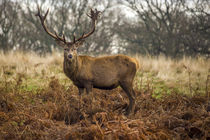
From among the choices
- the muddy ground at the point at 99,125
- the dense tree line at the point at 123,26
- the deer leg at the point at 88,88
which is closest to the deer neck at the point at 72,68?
the deer leg at the point at 88,88

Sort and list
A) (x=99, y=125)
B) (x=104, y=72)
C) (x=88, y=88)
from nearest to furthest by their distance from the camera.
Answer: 1. (x=99, y=125)
2. (x=88, y=88)
3. (x=104, y=72)

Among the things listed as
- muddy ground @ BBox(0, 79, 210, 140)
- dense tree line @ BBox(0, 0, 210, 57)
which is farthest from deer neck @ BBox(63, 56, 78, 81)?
dense tree line @ BBox(0, 0, 210, 57)

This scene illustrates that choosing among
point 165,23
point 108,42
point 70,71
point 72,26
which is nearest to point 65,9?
point 72,26

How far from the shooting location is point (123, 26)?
21.3 m

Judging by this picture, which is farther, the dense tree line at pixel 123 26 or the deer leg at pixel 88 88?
the dense tree line at pixel 123 26

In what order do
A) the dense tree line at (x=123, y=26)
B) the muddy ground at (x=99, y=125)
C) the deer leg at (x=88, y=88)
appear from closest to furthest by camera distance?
1. the muddy ground at (x=99, y=125)
2. the deer leg at (x=88, y=88)
3. the dense tree line at (x=123, y=26)

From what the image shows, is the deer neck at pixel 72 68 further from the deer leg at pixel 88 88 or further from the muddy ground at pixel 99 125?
the muddy ground at pixel 99 125

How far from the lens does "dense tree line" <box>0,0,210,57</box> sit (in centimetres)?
1645

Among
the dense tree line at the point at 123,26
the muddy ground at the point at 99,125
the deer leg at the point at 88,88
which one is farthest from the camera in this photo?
the dense tree line at the point at 123,26

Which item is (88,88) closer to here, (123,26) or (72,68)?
(72,68)

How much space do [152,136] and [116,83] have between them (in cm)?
224

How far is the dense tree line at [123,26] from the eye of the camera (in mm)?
16453

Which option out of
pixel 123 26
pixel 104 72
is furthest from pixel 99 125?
pixel 123 26

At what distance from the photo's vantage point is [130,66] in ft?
16.4
